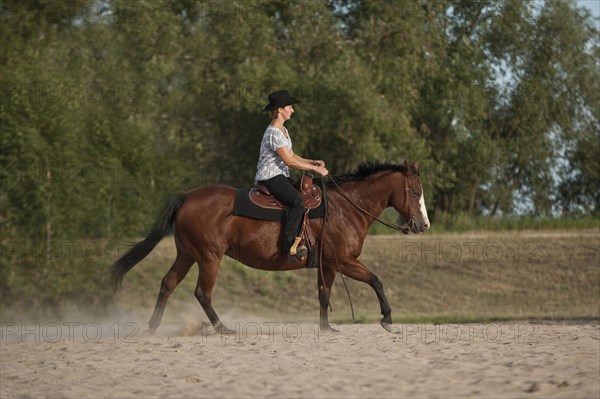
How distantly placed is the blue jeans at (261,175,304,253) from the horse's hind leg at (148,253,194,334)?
5.24ft

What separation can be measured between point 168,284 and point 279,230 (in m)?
1.79

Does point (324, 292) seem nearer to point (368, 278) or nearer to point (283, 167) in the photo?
point (368, 278)

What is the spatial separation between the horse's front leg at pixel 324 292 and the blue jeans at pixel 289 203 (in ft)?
2.33

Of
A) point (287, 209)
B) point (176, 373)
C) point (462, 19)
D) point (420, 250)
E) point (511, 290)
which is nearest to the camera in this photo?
point (176, 373)

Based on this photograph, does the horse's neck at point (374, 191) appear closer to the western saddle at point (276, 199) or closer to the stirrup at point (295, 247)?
the western saddle at point (276, 199)

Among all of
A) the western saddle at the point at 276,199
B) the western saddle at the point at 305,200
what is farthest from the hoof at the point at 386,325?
the western saddle at the point at 276,199

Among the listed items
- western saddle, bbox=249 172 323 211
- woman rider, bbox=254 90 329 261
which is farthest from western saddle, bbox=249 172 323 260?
woman rider, bbox=254 90 329 261

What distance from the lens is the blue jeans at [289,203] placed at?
42.9ft

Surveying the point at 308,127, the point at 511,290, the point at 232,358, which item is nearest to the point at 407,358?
the point at 232,358

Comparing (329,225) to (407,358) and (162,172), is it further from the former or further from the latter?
(162,172)

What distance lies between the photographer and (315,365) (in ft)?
33.9

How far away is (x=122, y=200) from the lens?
2883cm

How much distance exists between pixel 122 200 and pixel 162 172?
2.58 metres

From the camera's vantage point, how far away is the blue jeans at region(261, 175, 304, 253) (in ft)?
42.9
